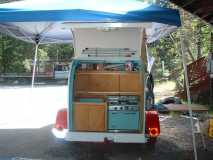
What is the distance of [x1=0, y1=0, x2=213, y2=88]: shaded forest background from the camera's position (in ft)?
85.7

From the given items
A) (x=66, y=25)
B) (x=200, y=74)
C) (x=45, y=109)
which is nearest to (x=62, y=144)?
(x=66, y=25)

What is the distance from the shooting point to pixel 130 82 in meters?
8.98

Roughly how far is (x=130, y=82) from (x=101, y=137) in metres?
1.21

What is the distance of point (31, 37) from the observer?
12406mm

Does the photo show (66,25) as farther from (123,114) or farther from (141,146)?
(141,146)

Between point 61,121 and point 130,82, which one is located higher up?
point 130,82

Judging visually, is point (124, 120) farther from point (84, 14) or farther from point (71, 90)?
point (84, 14)

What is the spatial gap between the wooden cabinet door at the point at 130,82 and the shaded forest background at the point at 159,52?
52.2 feet

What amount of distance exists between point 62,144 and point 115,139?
1663mm

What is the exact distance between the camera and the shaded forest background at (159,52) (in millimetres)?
26125

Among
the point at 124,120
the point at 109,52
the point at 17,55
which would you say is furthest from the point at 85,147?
the point at 17,55

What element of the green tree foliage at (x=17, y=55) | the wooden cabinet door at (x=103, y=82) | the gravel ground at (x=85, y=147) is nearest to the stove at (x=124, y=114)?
the wooden cabinet door at (x=103, y=82)

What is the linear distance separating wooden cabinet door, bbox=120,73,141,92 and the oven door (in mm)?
474

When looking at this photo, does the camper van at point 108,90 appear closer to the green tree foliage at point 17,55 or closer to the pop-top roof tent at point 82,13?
the pop-top roof tent at point 82,13
